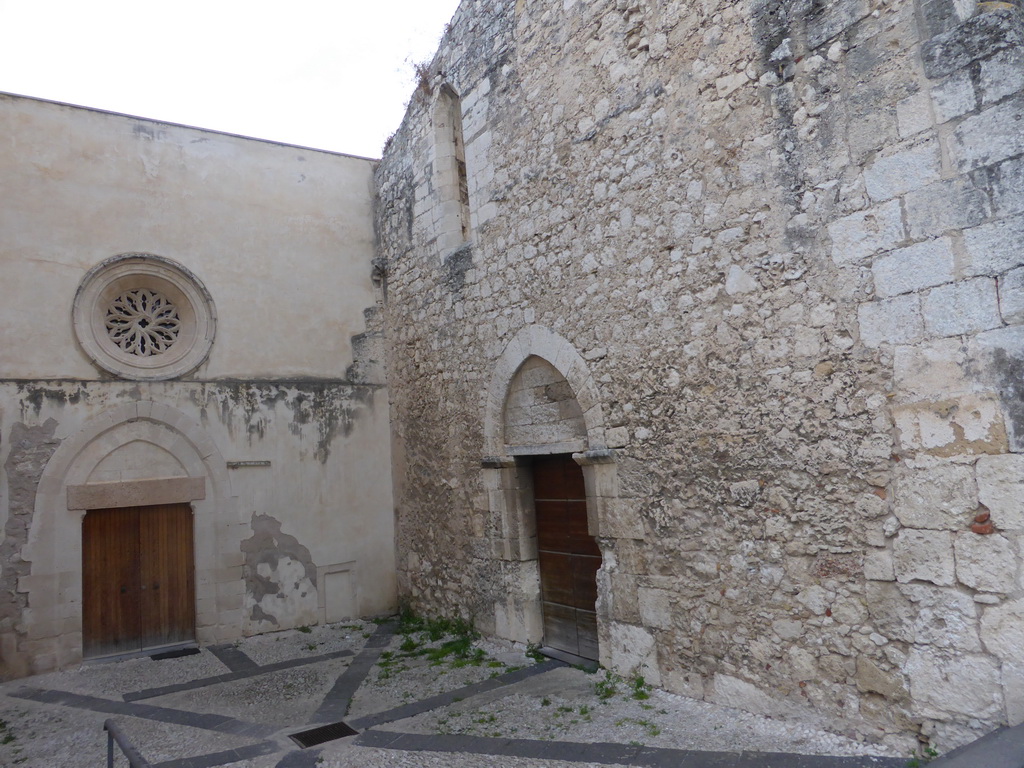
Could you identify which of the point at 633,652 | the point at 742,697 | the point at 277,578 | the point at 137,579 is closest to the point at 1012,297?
the point at 742,697

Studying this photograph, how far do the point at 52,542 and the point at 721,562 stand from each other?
234 inches

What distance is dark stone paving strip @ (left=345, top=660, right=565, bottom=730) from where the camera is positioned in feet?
15.9

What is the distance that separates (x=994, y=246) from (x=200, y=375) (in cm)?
695

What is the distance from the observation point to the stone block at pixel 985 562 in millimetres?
3082

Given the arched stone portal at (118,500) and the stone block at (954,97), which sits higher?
the stone block at (954,97)

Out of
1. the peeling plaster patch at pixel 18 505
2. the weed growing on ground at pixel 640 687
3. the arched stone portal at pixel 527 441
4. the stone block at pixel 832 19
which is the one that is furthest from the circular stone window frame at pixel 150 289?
the stone block at pixel 832 19

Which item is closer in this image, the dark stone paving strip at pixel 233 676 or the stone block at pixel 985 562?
the stone block at pixel 985 562

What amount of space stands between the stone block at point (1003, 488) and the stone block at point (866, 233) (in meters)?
1.14

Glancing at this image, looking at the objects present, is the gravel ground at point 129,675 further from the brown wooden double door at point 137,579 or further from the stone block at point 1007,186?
the stone block at point 1007,186

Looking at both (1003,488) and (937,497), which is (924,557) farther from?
(1003,488)

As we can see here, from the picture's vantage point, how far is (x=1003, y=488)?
3109 mm

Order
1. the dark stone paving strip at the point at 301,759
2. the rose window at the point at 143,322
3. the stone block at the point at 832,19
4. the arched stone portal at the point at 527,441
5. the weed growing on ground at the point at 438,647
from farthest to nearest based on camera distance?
the rose window at the point at 143,322
the weed growing on ground at the point at 438,647
the arched stone portal at the point at 527,441
the dark stone paving strip at the point at 301,759
the stone block at the point at 832,19

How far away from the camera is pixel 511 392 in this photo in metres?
6.20

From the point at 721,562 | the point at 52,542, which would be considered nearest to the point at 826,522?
the point at 721,562
